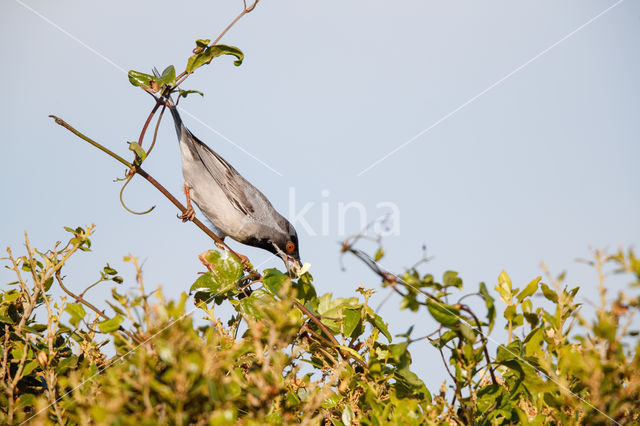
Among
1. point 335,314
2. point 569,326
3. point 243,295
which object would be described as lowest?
point 569,326

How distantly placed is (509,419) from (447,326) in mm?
476

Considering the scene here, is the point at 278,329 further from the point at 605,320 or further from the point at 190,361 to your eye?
the point at 605,320

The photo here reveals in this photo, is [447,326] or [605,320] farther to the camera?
[447,326]

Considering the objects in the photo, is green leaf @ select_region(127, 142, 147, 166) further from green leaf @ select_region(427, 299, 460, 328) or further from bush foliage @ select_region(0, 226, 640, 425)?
green leaf @ select_region(427, 299, 460, 328)

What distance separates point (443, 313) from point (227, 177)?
5.81 meters

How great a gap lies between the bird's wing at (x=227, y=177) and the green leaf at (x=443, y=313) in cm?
546

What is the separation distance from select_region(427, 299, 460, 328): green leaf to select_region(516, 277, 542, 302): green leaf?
20.6 inches

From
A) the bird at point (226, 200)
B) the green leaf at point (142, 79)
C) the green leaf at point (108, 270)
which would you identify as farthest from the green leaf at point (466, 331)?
the bird at point (226, 200)

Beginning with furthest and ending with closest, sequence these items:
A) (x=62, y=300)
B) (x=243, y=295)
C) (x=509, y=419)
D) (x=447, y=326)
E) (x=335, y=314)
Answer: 1. (x=243, y=295)
2. (x=335, y=314)
3. (x=62, y=300)
4. (x=509, y=419)
5. (x=447, y=326)

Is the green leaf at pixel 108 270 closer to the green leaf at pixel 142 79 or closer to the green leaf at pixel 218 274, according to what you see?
the green leaf at pixel 218 274

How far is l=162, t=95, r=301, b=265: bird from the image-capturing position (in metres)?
6.51


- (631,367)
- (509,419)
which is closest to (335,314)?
(509,419)

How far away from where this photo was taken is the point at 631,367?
1.35 meters

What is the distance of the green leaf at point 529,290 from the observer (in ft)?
6.33
